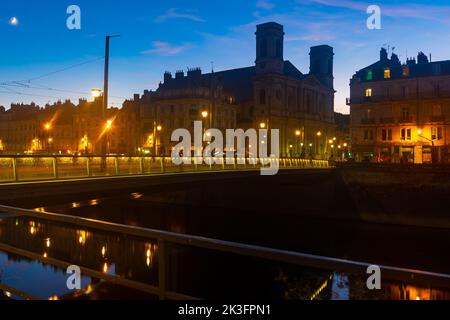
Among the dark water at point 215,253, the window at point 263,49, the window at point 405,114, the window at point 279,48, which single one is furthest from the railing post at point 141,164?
the window at point 279,48

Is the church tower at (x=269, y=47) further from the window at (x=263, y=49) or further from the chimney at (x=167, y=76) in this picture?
the chimney at (x=167, y=76)

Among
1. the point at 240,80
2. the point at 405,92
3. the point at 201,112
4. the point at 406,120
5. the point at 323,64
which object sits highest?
the point at 323,64

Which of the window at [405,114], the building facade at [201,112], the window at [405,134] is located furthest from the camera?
the building facade at [201,112]

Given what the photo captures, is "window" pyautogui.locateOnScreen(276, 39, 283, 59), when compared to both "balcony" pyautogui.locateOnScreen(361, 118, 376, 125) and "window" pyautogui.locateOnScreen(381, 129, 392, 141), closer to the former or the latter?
"balcony" pyautogui.locateOnScreen(361, 118, 376, 125)

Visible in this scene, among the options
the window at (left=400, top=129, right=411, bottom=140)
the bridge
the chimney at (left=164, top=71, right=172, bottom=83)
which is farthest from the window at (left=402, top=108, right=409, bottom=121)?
the chimney at (left=164, top=71, right=172, bottom=83)

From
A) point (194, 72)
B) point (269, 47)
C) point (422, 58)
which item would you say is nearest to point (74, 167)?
point (194, 72)

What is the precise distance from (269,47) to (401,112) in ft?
111

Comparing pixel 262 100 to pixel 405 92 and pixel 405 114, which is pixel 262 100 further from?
pixel 405 114

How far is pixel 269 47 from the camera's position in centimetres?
9688

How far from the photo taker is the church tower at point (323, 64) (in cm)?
12464

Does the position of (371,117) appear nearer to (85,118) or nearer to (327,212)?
(327,212)

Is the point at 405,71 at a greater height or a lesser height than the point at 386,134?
greater
